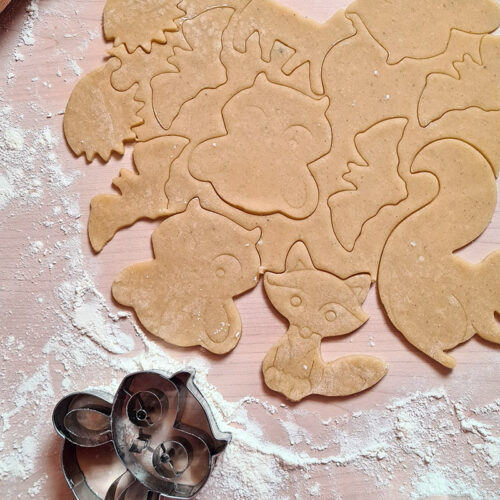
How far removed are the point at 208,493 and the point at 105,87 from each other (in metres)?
0.83

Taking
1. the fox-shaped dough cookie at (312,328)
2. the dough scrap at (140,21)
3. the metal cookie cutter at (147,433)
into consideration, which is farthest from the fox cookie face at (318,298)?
the dough scrap at (140,21)

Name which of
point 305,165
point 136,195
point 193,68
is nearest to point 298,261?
point 305,165

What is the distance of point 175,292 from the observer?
1.12 m

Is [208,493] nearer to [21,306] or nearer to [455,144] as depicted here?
[21,306]

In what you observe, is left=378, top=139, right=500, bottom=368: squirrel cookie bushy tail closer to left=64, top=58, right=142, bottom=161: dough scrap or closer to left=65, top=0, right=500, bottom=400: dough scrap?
left=65, top=0, right=500, bottom=400: dough scrap

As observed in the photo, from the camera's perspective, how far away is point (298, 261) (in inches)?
43.7

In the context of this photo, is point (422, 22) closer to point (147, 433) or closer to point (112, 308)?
point (112, 308)

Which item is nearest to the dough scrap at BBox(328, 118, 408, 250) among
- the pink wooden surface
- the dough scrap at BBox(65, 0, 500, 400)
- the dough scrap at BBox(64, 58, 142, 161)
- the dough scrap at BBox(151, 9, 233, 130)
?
the dough scrap at BBox(65, 0, 500, 400)

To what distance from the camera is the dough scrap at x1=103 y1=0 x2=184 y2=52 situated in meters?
1.21

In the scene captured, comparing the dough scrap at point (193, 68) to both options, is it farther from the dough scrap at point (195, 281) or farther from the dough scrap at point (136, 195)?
the dough scrap at point (195, 281)

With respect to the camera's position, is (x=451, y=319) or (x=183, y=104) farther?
(x=183, y=104)

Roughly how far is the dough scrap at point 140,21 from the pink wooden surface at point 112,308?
43mm

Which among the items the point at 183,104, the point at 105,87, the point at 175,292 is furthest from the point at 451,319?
the point at 105,87

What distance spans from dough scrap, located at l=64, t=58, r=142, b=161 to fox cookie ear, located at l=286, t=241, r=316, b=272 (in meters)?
0.40
